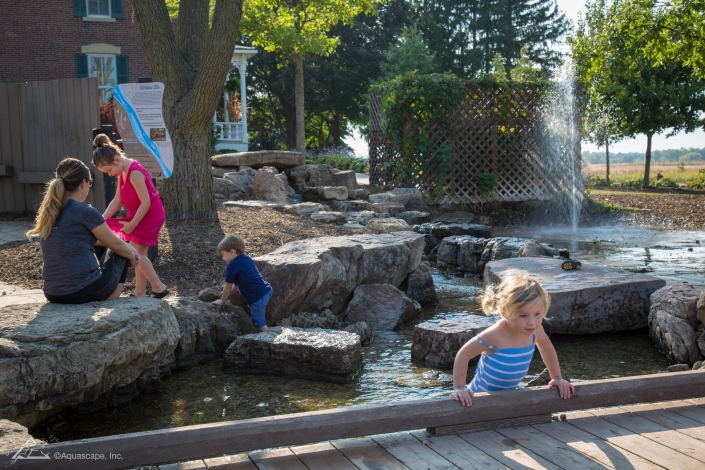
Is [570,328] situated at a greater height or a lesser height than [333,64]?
lesser

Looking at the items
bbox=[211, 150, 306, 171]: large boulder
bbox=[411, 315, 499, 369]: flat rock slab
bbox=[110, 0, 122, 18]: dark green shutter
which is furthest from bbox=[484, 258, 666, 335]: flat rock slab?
bbox=[110, 0, 122, 18]: dark green shutter

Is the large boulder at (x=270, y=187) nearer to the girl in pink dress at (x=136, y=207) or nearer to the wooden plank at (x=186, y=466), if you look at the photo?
the girl in pink dress at (x=136, y=207)

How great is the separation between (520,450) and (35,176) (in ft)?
27.6

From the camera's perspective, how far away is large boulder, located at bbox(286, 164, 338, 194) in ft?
47.4

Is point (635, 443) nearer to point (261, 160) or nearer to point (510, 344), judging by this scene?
point (510, 344)

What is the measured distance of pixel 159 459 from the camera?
2770 millimetres

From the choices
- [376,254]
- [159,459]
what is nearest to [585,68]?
[376,254]

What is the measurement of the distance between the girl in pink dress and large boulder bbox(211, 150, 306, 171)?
886 centimetres

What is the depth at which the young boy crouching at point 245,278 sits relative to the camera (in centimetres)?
562

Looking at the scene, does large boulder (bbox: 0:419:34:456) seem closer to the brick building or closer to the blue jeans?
the blue jeans

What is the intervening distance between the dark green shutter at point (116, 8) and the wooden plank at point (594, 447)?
2102 cm

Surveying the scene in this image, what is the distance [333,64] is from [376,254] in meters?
30.7

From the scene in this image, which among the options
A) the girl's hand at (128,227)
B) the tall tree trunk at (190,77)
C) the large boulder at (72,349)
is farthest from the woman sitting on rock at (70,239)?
the tall tree trunk at (190,77)

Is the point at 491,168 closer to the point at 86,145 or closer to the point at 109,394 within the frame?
the point at 86,145
